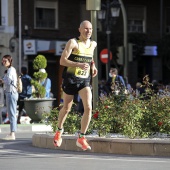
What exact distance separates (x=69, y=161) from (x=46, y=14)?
29.6 metres

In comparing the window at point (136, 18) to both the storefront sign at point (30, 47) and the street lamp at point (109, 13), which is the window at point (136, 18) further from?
the street lamp at point (109, 13)

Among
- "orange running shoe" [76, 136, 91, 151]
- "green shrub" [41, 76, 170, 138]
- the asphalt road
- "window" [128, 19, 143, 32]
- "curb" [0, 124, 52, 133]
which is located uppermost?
"window" [128, 19, 143, 32]

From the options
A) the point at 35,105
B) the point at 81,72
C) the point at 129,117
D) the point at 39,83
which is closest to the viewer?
the point at 81,72

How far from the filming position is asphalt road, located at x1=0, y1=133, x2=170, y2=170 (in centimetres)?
963

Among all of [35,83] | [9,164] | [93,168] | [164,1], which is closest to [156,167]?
[93,168]

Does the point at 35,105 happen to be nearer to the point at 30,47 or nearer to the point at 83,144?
the point at 83,144

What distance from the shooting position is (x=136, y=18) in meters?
43.0

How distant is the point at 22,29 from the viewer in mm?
37750

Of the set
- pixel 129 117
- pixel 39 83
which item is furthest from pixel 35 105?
pixel 129 117

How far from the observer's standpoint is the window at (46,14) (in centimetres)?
3900

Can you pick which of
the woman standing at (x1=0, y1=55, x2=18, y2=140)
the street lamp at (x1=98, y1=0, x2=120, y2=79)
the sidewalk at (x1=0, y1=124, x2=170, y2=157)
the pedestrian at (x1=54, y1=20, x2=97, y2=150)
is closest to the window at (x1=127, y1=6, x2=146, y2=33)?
the street lamp at (x1=98, y1=0, x2=120, y2=79)

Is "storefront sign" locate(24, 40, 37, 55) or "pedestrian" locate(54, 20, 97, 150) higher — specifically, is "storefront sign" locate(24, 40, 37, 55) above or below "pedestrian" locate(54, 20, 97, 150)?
above

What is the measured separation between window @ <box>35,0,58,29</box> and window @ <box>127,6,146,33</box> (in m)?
4.98

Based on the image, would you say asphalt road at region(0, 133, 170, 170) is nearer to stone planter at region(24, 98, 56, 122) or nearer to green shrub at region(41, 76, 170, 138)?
green shrub at region(41, 76, 170, 138)
